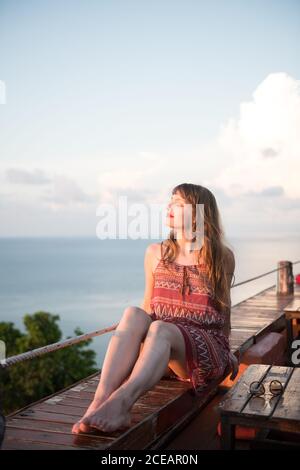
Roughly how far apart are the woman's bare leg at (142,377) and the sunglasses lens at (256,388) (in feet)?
1.28

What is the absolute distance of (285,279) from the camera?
8.48m

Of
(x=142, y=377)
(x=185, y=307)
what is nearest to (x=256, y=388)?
(x=142, y=377)

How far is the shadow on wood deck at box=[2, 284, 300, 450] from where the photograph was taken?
231cm

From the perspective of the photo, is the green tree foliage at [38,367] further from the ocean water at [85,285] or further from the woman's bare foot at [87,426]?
the ocean water at [85,285]

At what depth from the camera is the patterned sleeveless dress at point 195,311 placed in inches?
115

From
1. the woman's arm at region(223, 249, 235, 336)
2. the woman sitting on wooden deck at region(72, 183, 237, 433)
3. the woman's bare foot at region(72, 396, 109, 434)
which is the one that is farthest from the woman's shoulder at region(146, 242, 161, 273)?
the woman's bare foot at region(72, 396, 109, 434)

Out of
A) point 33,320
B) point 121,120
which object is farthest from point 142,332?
point 121,120

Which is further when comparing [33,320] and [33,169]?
[33,169]

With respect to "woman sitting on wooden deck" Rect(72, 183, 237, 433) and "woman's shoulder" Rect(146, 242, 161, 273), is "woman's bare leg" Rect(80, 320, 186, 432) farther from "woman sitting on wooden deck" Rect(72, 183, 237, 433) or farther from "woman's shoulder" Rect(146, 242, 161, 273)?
"woman's shoulder" Rect(146, 242, 161, 273)

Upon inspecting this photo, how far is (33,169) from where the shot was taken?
87000 mm

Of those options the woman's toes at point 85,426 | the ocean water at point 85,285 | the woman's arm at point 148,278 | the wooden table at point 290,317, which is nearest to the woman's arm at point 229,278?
the woman's arm at point 148,278
